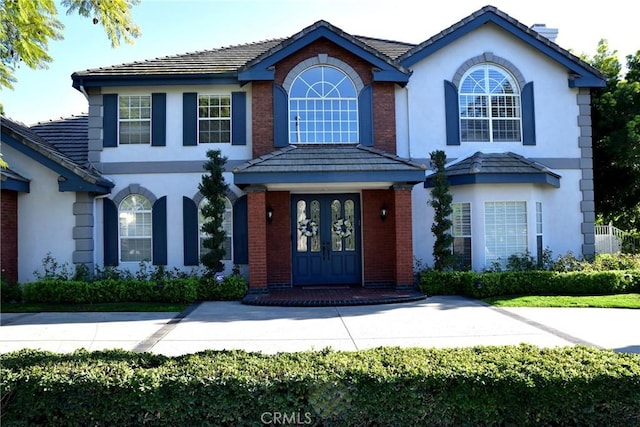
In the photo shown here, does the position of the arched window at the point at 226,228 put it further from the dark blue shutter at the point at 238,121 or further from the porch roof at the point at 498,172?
the porch roof at the point at 498,172

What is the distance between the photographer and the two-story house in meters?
14.0

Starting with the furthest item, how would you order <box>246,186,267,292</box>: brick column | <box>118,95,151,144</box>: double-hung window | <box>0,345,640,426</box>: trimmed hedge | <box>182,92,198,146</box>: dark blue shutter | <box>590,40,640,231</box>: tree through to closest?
1. <box>590,40,640,231</box>: tree
2. <box>118,95,151,144</box>: double-hung window
3. <box>182,92,198,146</box>: dark blue shutter
4. <box>246,186,267,292</box>: brick column
5. <box>0,345,640,426</box>: trimmed hedge

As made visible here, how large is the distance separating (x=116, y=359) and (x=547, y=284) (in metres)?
11.2

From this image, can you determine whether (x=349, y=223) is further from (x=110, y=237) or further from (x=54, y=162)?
(x=54, y=162)

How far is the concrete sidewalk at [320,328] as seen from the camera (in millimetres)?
7738

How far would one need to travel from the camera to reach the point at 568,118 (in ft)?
49.4

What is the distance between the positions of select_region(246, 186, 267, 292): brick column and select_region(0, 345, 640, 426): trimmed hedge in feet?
26.8

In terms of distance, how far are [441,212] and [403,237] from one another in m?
1.21

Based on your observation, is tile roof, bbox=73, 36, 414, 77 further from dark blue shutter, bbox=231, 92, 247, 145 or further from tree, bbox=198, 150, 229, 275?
tree, bbox=198, 150, 229, 275

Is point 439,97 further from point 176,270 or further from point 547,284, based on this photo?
point 176,270

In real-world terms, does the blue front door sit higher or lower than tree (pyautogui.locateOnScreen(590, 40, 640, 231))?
lower

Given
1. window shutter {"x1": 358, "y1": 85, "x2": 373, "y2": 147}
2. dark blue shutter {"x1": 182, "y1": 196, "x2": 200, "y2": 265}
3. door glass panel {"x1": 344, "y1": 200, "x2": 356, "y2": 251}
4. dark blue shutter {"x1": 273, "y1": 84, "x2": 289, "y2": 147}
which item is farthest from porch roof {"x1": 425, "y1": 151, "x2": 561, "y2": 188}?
dark blue shutter {"x1": 182, "y1": 196, "x2": 200, "y2": 265}

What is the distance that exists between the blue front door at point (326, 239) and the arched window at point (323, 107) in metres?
1.79

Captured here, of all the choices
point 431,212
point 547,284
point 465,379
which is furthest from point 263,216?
point 465,379
